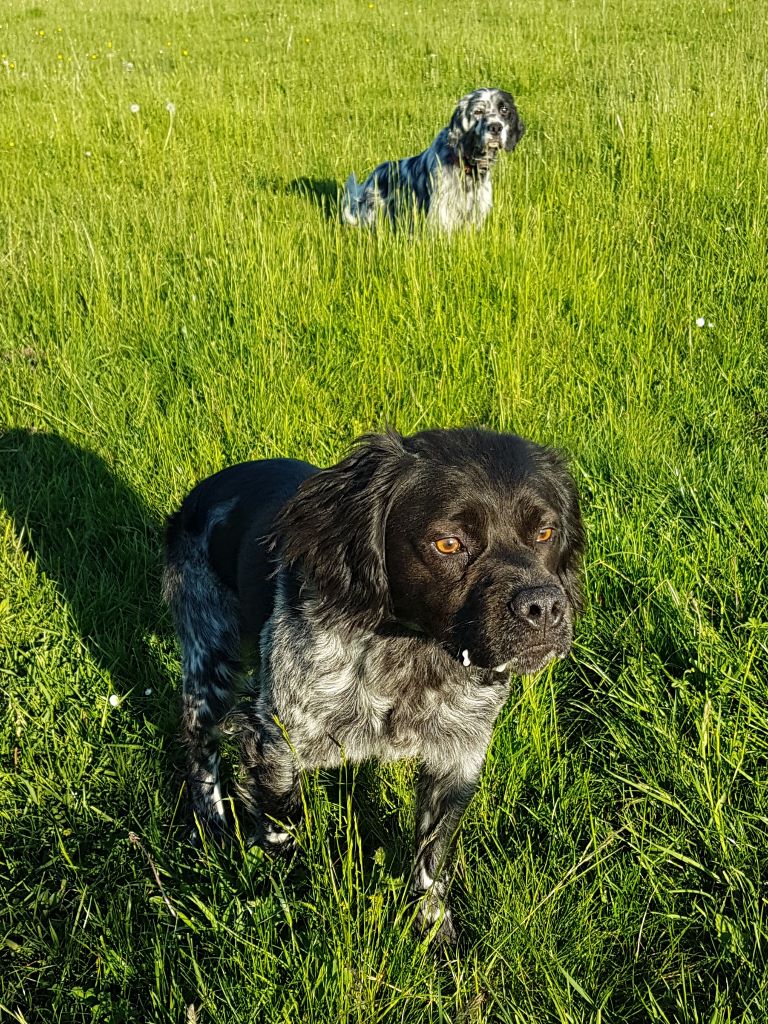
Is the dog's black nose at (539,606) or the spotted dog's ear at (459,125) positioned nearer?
the dog's black nose at (539,606)

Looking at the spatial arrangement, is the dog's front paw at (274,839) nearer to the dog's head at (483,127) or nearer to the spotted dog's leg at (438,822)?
the spotted dog's leg at (438,822)

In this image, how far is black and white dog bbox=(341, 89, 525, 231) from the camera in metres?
7.46

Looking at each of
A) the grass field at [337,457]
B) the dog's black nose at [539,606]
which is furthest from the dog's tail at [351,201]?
Result: the dog's black nose at [539,606]

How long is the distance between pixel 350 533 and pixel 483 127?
6.27 meters

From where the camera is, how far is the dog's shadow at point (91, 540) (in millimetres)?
3607

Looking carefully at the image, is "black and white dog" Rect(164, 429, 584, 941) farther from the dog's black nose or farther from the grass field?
the grass field

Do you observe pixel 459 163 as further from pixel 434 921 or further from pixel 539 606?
pixel 434 921

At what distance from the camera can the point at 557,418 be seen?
→ 175 inches

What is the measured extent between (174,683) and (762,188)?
507cm

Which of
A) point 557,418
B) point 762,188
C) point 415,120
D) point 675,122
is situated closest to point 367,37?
point 415,120

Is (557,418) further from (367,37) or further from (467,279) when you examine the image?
(367,37)

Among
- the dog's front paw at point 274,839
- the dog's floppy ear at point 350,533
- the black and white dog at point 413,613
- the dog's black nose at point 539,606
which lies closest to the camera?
the dog's black nose at point 539,606

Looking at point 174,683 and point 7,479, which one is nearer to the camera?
point 174,683

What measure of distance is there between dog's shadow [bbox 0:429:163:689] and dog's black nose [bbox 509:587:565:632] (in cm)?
174
